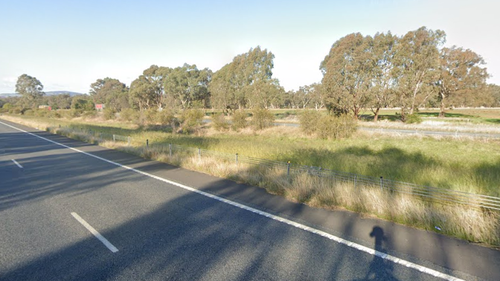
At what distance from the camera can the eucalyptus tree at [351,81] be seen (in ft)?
102

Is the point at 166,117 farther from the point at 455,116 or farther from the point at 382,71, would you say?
the point at 455,116

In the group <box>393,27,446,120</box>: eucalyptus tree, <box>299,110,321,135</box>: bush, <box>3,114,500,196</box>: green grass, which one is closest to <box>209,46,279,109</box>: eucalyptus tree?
<box>393,27,446,120</box>: eucalyptus tree

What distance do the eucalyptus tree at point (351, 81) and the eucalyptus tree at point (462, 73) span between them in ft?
53.4

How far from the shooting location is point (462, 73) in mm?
38844

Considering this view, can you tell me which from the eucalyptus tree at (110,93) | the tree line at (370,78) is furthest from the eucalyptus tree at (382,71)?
the eucalyptus tree at (110,93)

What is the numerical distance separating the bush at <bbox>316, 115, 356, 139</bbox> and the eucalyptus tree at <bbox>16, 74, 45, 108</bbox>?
104931mm

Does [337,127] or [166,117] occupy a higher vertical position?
[166,117]

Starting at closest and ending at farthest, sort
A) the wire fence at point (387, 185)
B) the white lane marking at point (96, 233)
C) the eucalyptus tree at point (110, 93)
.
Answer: the white lane marking at point (96, 233), the wire fence at point (387, 185), the eucalyptus tree at point (110, 93)

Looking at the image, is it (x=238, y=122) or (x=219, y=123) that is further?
(x=219, y=123)

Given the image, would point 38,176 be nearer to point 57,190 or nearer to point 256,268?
point 57,190

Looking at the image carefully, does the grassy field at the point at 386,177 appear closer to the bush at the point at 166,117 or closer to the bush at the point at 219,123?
the bush at the point at 219,123

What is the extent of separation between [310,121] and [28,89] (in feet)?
354

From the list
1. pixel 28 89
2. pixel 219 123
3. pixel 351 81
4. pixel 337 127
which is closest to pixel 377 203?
pixel 337 127

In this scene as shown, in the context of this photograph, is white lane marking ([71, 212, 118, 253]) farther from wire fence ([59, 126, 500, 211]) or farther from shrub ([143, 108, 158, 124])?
shrub ([143, 108, 158, 124])
